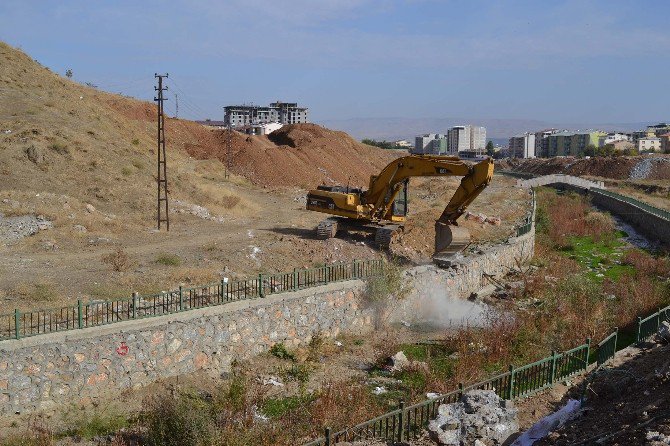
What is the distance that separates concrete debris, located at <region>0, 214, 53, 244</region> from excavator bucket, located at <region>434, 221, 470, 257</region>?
13.7m

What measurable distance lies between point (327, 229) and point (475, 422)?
14579 millimetres

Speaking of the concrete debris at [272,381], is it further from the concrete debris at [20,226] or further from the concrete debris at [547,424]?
the concrete debris at [20,226]

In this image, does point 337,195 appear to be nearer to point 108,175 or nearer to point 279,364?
point 279,364

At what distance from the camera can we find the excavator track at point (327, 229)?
23.4m

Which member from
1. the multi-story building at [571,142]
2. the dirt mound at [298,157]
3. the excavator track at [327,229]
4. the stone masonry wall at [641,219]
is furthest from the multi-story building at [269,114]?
the excavator track at [327,229]

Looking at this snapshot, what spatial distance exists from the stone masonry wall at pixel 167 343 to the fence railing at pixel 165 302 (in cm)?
25

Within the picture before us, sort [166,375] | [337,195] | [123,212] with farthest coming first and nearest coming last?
1. [123,212]
2. [337,195]
3. [166,375]

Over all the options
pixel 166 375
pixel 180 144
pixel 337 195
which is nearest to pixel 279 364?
pixel 166 375

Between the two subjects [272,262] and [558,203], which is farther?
[558,203]

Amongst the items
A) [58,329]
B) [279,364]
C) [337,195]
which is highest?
[337,195]

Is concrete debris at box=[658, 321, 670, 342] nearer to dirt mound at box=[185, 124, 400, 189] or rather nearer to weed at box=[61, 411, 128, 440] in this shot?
weed at box=[61, 411, 128, 440]

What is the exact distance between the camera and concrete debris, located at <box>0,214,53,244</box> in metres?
20.7

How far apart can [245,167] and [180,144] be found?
7290 millimetres

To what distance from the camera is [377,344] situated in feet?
50.6
